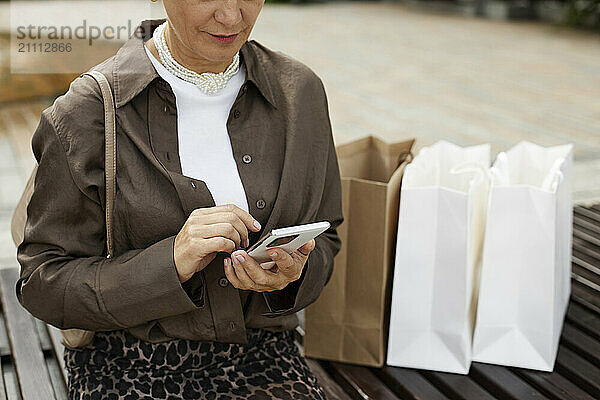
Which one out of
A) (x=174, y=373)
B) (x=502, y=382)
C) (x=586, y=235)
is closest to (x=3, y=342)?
(x=174, y=373)

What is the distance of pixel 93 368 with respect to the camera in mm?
1494

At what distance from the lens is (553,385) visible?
191 centimetres

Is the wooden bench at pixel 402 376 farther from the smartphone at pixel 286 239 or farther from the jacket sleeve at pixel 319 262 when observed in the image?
the smartphone at pixel 286 239

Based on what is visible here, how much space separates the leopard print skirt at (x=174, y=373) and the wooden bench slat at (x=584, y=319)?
0.97 m

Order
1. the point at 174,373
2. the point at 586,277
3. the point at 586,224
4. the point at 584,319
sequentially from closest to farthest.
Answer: the point at 174,373
the point at 584,319
the point at 586,277
the point at 586,224

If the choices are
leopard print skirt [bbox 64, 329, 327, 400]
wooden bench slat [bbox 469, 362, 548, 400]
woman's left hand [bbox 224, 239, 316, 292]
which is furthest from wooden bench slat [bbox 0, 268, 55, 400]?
wooden bench slat [bbox 469, 362, 548, 400]

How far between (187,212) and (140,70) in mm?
269

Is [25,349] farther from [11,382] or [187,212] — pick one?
[187,212]

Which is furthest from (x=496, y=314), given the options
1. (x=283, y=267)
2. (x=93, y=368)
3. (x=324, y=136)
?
(x=93, y=368)

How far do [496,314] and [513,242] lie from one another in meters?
0.19

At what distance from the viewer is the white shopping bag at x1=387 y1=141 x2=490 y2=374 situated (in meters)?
1.89

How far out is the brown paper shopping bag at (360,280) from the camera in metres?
1.92

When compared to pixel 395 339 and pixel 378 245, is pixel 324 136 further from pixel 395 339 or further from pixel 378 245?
pixel 395 339

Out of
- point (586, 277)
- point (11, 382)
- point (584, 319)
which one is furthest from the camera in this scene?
point (586, 277)
